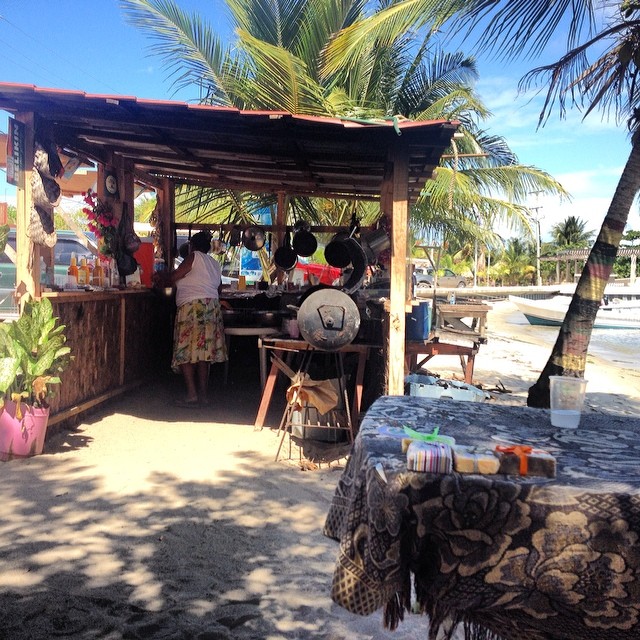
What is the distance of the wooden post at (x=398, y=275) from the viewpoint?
537 centimetres

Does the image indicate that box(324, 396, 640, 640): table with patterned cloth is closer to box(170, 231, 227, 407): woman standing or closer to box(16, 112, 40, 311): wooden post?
box(16, 112, 40, 311): wooden post

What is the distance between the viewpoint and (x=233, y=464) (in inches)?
194

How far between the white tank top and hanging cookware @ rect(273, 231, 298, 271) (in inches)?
109

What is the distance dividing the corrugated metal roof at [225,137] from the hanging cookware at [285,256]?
128 centimetres

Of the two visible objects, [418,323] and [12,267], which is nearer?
[418,323]

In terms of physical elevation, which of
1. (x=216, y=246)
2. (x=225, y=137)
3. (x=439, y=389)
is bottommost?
(x=439, y=389)

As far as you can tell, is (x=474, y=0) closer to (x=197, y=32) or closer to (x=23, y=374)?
(x=23, y=374)

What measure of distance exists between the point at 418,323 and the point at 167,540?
153 inches

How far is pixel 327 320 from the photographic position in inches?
197

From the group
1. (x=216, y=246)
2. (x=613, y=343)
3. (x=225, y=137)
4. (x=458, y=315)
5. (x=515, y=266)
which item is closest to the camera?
(x=225, y=137)

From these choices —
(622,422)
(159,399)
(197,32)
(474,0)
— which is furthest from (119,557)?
(197,32)

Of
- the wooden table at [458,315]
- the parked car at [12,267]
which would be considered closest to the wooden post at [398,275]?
the wooden table at [458,315]

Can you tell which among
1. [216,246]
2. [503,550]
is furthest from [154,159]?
[503,550]

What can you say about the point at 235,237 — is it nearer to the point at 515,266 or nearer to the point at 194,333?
the point at 194,333
